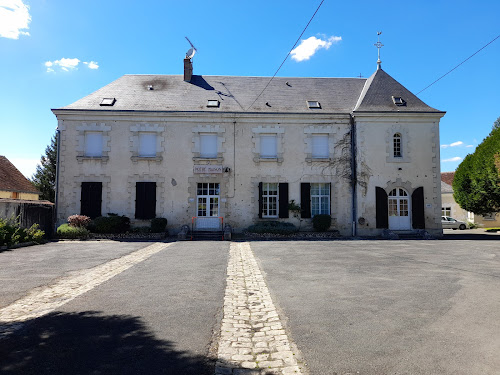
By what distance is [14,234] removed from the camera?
38.1ft

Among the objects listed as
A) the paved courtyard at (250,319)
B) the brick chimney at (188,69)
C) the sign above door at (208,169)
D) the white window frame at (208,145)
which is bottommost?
the paved courtyard at (250,319)

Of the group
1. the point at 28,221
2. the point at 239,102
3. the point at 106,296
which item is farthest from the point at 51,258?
the point at 239,102

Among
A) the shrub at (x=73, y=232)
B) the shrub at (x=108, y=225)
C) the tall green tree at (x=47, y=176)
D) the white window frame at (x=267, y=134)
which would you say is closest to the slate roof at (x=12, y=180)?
the tall green tree at (x=47, y=176)

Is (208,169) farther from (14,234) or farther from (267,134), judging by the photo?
(14,234)

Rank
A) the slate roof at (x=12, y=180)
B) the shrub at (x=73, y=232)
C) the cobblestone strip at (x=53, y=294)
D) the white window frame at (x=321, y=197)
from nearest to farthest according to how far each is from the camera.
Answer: the cobblestone strip at (x=53, y=294) → the shrub at (x=73, y=232) → the white window frame at (x=321, y=197) → the slate roof at (x=12, y=180)

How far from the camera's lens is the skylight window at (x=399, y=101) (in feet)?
57.9

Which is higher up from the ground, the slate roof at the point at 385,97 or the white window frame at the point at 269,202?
the slate roof at the point at 385,97

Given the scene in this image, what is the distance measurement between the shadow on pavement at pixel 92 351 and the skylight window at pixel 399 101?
1739 centimetres

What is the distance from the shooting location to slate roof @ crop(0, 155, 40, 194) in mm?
24134

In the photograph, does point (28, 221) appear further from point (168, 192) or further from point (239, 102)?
point (239, 102)

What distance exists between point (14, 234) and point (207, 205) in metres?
7.91

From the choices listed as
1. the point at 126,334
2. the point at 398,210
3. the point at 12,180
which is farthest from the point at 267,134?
the point at 12,180

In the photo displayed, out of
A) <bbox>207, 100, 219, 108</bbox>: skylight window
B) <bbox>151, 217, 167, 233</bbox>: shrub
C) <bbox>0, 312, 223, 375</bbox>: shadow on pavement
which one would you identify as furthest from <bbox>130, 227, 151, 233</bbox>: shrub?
<bbox>0, 312, 223, 375</bbox>: shadow on pavement

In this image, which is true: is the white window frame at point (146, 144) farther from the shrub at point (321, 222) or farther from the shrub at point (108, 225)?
the shrub at point (321, 222)
